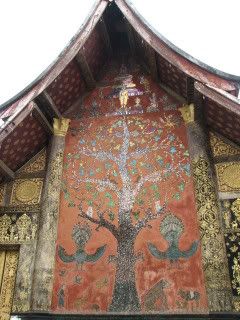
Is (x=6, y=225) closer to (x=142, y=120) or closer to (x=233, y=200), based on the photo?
(x=142, y=120)

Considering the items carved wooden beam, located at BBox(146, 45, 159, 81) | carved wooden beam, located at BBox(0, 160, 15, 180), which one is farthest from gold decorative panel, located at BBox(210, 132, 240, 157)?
carved wooden beam, located at BBox(0, 160, 15, 180)

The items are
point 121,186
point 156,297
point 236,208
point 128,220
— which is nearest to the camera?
point 156,297

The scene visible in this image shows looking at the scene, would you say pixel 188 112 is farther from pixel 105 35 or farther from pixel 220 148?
pixel 105 35

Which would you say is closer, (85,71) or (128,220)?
(128,220)

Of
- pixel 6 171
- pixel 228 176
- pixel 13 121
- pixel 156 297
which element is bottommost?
pixel 156 297

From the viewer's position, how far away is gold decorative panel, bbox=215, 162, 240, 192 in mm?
5293

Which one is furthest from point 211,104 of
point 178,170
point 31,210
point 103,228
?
point 31,210

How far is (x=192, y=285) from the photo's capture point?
15.7 feet

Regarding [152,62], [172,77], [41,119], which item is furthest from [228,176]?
[41,119]

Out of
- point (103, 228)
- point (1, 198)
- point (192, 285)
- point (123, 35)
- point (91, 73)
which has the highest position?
point (123, 35)

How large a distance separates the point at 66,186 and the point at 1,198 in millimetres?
1106

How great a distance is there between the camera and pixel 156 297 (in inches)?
191

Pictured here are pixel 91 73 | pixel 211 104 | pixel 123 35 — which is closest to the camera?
pixel 211 104

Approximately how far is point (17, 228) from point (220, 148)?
3.41m
